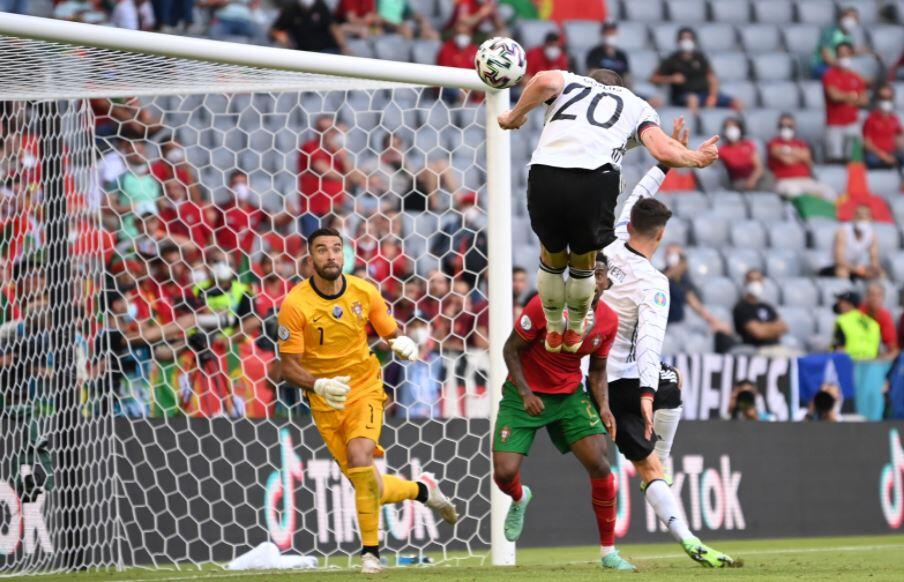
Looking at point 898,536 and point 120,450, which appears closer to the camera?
point 120,450

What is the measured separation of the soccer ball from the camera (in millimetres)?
8008

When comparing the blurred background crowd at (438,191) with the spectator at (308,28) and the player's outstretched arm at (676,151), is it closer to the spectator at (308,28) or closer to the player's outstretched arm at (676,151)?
the spectator at (308,28)

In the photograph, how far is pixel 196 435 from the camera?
11125 mm

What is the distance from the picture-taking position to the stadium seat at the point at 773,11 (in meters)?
22.0

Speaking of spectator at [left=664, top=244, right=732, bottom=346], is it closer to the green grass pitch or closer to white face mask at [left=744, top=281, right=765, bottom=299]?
white face mask at [left=744, top=281, right=765, bottom=299]

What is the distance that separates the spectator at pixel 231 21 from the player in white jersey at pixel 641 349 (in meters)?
8.97

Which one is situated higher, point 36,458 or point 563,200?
point 563,200

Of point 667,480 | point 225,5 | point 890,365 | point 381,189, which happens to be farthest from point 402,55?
point 667,480

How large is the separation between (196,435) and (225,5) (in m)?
7.66

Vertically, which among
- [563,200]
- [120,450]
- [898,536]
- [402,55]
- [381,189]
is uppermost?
[402,55]

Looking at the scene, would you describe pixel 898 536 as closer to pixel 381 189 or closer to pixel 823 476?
pixel 823 476

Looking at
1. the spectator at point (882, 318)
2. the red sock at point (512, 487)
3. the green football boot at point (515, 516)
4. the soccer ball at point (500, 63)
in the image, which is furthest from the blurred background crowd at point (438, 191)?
the soccer ball at point (500, 63)

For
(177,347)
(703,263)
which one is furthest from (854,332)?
(177,347)

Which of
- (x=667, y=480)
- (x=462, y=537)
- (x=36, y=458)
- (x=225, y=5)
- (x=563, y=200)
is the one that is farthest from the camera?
(x=225, y=5)
